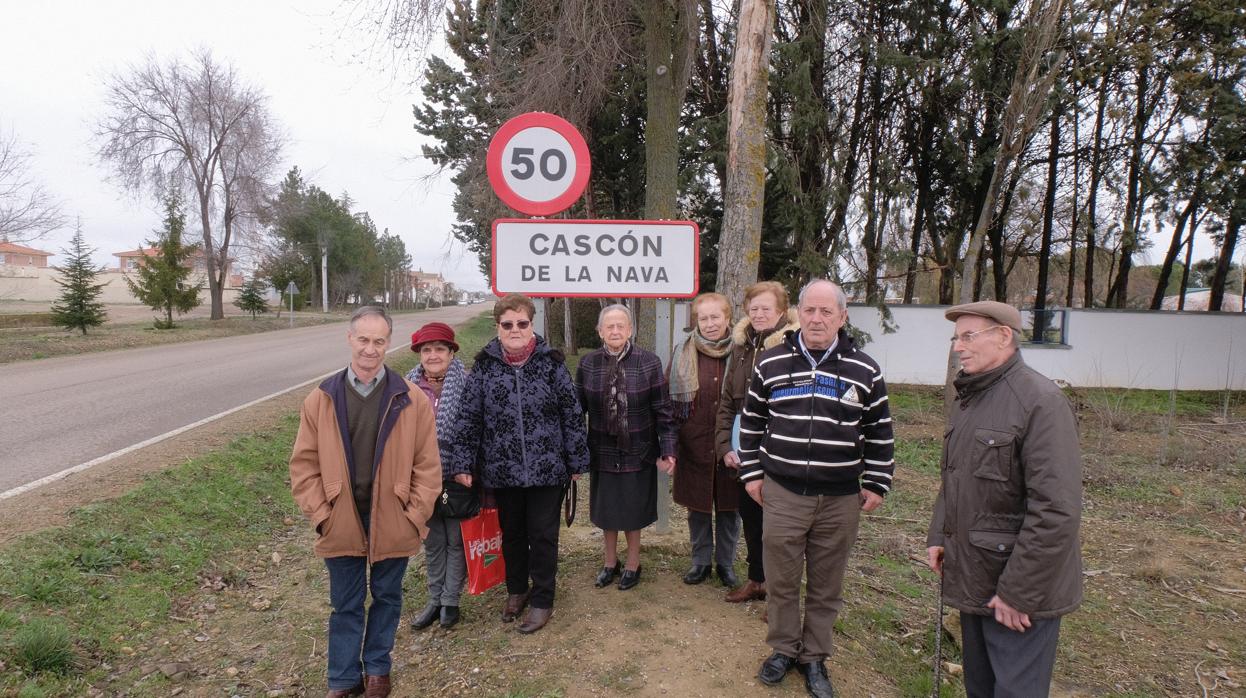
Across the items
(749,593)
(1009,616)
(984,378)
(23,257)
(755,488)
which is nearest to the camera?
(1009,616)

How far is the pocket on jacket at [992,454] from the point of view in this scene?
2.23m

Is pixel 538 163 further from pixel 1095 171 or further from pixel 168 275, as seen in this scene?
pixel 168 275

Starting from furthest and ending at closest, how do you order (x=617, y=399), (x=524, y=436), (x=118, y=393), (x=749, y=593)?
(x=118, y=393), (x=749, y=593), (x=617, y=399), (x=524, y=436)

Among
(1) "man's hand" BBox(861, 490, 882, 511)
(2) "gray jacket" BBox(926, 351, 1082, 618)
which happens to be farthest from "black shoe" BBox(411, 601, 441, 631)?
(2) "gray jacket" BBox(926, 351, 1082, 618)

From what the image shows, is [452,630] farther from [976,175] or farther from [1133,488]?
[976,175]

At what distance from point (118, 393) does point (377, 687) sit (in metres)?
9.98

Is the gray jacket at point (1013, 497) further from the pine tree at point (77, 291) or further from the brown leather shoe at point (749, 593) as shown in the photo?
the pine tree at point (77, 291)

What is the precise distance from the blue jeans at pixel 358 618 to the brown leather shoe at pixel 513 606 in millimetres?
646

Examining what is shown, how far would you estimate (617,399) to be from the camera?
3516mm

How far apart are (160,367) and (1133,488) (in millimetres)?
16777

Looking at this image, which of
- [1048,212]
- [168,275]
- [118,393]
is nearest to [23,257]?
[168,275]

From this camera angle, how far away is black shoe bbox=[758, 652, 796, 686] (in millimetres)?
2861

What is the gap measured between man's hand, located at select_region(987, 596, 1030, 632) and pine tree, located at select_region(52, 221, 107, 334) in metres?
24.8

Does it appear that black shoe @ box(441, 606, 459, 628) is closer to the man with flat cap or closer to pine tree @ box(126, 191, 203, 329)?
the man with flat cap
